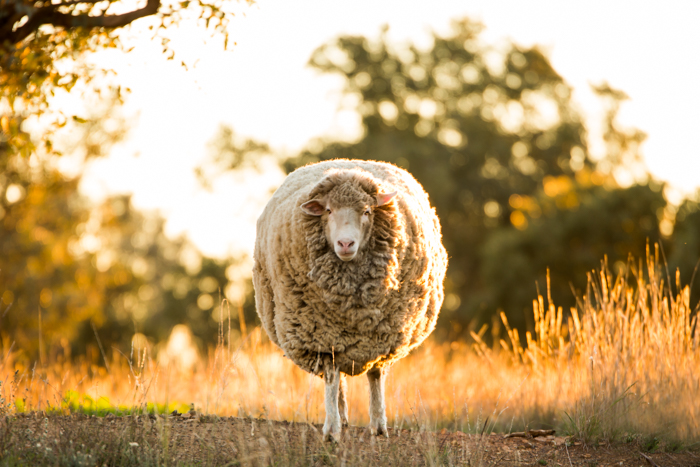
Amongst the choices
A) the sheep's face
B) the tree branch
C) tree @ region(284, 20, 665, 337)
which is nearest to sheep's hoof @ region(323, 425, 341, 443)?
the sheep's face

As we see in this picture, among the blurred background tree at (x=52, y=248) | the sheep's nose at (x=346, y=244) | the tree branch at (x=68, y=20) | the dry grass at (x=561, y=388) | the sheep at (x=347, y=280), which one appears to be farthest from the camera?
the blurred background tree at (x=52, y=248)

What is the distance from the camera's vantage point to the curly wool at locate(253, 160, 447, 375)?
4766 mm

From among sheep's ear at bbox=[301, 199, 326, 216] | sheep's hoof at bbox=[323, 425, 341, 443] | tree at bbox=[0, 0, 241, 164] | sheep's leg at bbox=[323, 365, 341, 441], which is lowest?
sheep's hoof at bbox=[323, 425, 341, 443]

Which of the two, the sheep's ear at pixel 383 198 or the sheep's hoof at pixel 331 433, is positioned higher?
the sheep's ear at pixel 383 198

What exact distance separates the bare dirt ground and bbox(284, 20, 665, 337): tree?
15137 millimetres

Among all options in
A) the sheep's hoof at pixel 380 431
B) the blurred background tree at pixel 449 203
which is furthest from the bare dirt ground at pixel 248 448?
the blurred background tree at pixel 449 203

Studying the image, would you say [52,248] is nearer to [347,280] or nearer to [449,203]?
[347,280]

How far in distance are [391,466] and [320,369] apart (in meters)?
1.01

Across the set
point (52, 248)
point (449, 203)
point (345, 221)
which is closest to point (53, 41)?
point (345, 221)

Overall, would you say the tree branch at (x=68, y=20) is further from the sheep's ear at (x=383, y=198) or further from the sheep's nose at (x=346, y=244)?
the sheep's nose at (x=346, y=244)

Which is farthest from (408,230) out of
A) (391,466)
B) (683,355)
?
(683,355)

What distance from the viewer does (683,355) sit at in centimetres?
588

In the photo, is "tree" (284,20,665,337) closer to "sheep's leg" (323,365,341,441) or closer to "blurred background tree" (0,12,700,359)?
"blurred background tree" (0,12,700,359)

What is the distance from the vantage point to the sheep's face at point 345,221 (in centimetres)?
450
